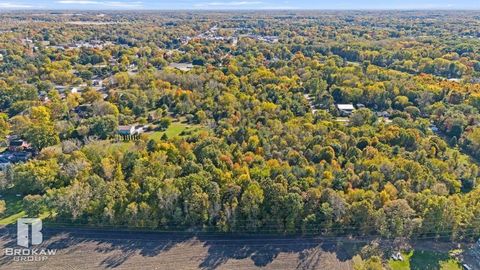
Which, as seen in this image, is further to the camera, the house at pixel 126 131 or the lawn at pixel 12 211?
the house at pixel 126 131

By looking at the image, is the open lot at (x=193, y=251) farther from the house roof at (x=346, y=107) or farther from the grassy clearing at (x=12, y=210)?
the house roof at (x=346, y=107)

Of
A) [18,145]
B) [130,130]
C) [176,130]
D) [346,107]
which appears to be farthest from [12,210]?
[346,107]


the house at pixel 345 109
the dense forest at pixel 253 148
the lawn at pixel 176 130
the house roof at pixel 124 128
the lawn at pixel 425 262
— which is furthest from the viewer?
the house at pixel 345 109

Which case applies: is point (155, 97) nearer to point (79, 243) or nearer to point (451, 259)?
point (79, 243)

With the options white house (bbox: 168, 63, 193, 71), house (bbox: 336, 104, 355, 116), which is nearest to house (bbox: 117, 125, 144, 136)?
house (bbox: 336, 104, 355, 116)

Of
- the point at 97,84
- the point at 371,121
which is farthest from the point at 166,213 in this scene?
the point at 97,84

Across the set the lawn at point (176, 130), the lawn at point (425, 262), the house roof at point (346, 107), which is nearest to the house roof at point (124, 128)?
the lawn at point (176, 130)

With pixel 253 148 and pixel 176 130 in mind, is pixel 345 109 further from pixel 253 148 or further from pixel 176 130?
pixel 176 130
